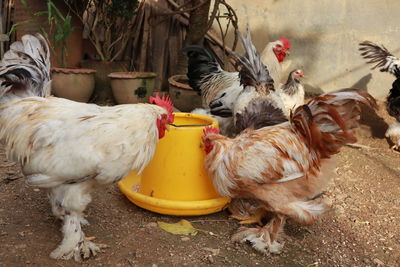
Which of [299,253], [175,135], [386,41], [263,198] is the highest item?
[386,41]

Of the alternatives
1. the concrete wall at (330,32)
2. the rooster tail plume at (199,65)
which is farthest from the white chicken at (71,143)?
the concrete wall at (330,32)

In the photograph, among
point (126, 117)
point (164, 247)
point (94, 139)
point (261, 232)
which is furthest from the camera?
point (261, 232)

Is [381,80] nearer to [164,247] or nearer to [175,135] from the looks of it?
[175,135]

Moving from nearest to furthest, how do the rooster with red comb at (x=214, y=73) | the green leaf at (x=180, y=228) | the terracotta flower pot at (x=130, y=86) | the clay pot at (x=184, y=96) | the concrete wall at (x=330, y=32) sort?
1. the green leaf at (x=180, y=228)
2. the rooster with red comb at (x=214, y=73)
3. the concrete wall at (x=330, y=32)
4. the clay pot at (x=184, y=96)
5. the terracotta flower pot at (x=130, y=86)

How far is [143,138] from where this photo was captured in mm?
2520

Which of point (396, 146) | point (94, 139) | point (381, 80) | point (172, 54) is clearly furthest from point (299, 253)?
point (172, 54)

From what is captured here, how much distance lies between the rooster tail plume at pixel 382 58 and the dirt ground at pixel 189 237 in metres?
2.31

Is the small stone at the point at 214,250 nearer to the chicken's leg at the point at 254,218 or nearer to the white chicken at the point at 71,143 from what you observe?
the chicken's leg at the point at 254,218

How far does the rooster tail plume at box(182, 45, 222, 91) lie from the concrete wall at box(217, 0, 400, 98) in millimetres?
1612

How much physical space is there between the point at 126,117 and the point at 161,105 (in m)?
0.41

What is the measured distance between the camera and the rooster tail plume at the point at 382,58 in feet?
17.6

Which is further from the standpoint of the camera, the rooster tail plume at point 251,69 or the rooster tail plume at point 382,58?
the rooster tail plume at point 382,58

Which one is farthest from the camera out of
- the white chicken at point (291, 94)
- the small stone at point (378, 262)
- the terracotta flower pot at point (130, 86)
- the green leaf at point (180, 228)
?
the terracotta flower pot at point (130, 86)

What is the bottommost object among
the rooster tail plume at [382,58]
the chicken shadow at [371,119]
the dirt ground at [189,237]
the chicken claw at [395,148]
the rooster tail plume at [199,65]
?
the dirt ground at [189,237]
